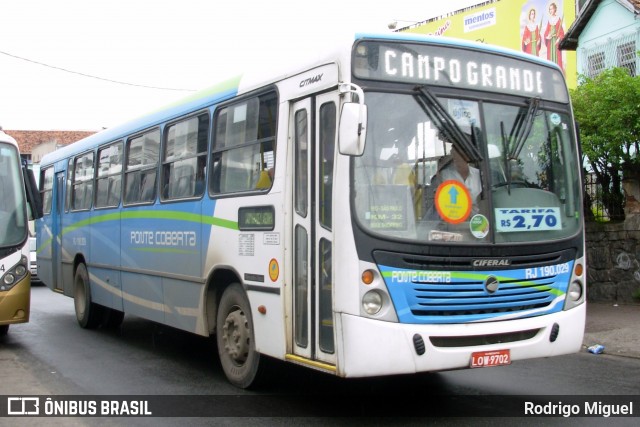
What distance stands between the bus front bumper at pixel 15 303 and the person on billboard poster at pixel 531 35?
23872 mm

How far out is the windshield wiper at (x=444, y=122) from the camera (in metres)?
5.71

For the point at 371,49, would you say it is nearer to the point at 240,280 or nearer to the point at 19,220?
the point at 240,280

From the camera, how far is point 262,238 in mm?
6555

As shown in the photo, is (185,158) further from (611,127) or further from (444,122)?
(611,127)

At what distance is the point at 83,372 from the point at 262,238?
313 centimetres

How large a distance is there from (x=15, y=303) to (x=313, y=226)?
5773mm

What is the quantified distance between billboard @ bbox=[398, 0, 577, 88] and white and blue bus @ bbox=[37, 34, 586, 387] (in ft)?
69.3

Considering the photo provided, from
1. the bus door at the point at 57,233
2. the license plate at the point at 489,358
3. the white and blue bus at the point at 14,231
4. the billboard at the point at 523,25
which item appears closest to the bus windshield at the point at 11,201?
the white and blue bus at the point at 14,231

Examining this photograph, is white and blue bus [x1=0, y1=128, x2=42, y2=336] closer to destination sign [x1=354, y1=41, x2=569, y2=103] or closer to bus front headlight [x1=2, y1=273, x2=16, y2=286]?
bus front headlight [x1=2, y1=273, x2=16, y2=286]

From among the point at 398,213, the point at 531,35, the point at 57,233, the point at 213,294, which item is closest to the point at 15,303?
the point at 57,233

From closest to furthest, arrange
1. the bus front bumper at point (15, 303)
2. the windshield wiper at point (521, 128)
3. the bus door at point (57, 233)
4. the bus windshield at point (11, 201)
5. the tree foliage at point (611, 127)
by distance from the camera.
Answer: the windshield wiper at point (521, 128), the bus front bumper at point (15, 303), the bus windshield at point (11, 201), the tree foliage at point (611, 127), the bus door at point (57, 233)

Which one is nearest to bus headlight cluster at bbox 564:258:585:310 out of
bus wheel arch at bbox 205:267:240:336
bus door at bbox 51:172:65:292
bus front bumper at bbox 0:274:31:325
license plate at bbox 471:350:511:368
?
license plate at bbox 471:350:511:368

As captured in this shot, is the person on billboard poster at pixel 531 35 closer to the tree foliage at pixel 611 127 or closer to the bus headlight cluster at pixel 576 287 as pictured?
the tree foliage at pixel 611 127

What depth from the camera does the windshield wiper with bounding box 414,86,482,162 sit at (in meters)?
5.71
